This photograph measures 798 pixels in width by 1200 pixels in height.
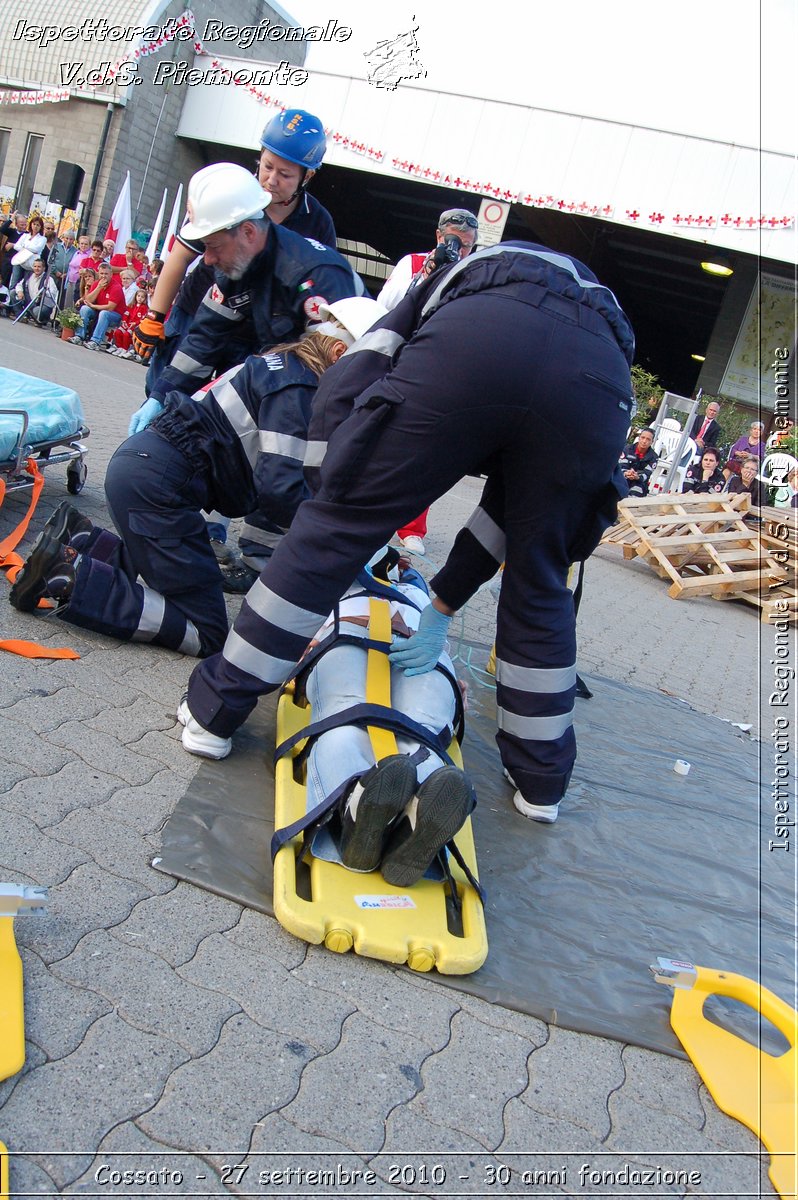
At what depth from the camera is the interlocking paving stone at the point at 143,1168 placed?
1.41 m

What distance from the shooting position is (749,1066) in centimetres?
212

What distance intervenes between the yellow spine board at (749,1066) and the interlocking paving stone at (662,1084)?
39 millimetres

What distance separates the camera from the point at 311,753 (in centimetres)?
255

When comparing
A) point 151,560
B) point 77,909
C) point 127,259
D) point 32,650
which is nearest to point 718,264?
point 127,259

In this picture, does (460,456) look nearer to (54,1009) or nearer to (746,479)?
(54,1009)

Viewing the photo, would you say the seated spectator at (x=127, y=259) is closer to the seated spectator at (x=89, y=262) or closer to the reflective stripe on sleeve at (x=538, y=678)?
the seated spectator at (x=89, y=262)

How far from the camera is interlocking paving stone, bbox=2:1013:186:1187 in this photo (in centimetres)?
143

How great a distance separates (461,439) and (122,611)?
4.90 ft

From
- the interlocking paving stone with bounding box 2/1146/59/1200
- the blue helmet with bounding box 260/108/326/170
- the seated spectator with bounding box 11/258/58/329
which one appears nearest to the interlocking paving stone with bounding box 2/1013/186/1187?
the interlocking paving stone with bounding box 2/1146/59/1200

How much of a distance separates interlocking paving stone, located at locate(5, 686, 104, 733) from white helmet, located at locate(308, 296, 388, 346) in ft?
4.82

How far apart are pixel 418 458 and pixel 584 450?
1.51 ft

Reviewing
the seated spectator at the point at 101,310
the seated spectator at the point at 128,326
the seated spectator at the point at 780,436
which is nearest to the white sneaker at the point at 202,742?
the seated spectator at the point at 780,436

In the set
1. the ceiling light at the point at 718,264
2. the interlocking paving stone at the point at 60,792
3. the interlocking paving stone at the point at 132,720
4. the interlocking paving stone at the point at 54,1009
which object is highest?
the ceiling light at the point at 718,264

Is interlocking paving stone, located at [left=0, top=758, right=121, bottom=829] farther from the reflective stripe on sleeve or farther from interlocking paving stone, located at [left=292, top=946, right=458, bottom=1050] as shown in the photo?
the reflective stripe on sleeve
